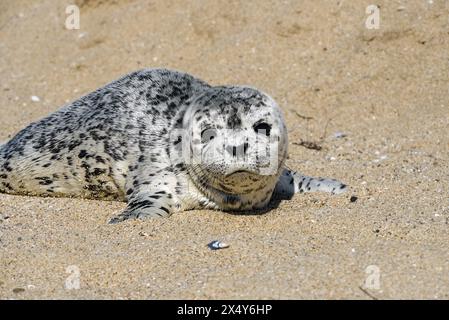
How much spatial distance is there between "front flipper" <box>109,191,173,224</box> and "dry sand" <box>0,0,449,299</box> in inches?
4.1

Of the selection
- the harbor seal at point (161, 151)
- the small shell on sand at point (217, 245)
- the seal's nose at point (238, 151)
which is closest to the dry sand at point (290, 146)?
the small shell on sand at point (217, 245)

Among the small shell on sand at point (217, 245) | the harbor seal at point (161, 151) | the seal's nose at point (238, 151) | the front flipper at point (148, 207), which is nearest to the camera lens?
the small shell on sand at point (217, 245)

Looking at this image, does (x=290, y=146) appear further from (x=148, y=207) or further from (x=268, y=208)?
(x=148, y=207)

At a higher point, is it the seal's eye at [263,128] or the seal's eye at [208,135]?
the seal's eye at [263,128]

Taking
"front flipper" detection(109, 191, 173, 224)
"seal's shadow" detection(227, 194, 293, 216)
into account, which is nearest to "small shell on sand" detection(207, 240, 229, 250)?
"front flipper" detection(109, 191, 173, 224)

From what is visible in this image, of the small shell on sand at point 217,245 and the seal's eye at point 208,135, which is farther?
the seal's eye at point 208,135

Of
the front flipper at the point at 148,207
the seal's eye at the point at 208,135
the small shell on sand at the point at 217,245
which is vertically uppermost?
the seal's eye at the point at 208,135

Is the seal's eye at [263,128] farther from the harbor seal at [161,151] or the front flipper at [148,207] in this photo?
the front flipper at [148,207]

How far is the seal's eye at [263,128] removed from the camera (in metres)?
5.09

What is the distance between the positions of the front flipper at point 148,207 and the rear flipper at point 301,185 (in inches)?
31.1

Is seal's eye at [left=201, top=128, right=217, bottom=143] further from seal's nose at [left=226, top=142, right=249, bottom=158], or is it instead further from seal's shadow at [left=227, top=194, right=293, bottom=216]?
seal's shadow at [left=227, top=194, right=293, bottom=216]

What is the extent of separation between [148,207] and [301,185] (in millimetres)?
1162
